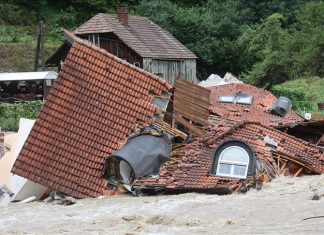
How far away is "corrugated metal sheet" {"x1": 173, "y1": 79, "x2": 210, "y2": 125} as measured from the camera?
2622 cm

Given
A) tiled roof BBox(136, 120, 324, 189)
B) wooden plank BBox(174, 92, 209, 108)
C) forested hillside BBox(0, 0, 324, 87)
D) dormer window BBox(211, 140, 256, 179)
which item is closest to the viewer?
tiled roof BBox(136, 120, 324, 189)

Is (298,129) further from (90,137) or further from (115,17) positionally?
(115,17)

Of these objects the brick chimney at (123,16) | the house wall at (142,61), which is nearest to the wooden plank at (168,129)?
the house wall at (142,61)

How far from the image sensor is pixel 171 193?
2219 cm

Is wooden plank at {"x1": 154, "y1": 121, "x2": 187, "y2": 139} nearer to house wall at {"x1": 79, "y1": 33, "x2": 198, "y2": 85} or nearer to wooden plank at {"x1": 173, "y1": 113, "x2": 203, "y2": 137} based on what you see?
wooden plank at {"x1": 173, "y1": 113, "x2": 203, "y2": 137}

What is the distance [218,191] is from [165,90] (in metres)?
5.13

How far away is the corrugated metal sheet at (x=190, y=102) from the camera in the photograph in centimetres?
2622

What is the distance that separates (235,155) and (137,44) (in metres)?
23.7

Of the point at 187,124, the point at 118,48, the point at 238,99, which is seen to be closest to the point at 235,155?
the point at 187,124

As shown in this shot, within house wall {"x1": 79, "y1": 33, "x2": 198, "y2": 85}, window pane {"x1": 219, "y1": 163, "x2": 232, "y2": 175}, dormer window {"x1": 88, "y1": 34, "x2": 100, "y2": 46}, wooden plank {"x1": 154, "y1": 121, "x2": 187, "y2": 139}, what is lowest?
window pane {"x1": 219, "y1": 163, "x2": 232, "y2": 175}

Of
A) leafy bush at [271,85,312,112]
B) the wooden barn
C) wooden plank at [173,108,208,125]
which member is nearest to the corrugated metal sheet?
wooden plank at [173,108,208,125]

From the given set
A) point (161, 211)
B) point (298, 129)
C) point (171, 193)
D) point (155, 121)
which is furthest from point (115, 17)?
point (161, 211)

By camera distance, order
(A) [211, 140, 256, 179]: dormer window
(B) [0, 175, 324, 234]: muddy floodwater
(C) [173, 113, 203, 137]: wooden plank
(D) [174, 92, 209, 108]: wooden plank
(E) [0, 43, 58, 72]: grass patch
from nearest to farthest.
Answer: (B) [0, 175, 324, 234]: muddy floodwater
(A) [211, 140, 256, 179]: dormer window
(C) [173, 113, 203, 137]: wooden plank
(D) [174, 92, 209, 108]: wooden plank
(E) [0, 43, 58, 72]: grass patch

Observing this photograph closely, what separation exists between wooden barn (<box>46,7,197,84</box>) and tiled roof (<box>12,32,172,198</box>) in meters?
19.6
